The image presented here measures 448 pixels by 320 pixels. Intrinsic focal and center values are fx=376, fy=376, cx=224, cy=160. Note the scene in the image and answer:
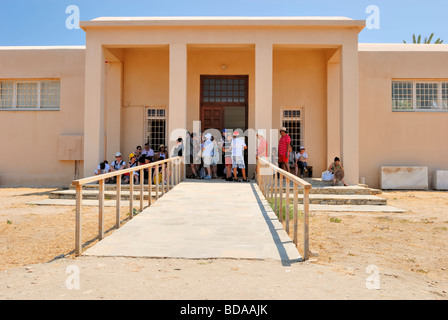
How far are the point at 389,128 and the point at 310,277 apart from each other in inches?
446

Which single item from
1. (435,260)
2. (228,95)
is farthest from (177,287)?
(228,95)

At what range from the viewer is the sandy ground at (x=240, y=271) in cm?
328

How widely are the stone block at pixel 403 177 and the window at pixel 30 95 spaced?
12.3m

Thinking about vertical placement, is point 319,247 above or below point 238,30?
below

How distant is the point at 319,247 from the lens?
5375 millimetres

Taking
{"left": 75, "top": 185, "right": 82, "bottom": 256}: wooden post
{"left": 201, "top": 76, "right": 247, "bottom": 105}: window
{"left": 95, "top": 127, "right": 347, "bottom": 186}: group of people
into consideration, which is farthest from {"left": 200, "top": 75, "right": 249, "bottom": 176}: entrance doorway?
{"left": 75, "top": 185, "right": 82, "bottom": 256}: wooden post

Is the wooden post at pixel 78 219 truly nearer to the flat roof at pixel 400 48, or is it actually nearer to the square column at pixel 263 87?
the square column at pixel 263 87

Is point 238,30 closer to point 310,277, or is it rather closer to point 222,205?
point 222,205

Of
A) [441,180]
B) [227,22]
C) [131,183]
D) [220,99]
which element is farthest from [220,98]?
[441,180]

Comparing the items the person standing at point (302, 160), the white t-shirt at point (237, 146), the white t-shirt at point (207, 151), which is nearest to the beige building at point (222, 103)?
the person standing at point (302, 160)

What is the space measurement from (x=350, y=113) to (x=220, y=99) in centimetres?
463

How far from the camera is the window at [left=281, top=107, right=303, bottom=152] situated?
1384 cm

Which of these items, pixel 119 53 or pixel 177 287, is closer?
pixel 177 287

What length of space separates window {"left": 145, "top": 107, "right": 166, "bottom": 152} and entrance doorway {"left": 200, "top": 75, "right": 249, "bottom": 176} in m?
1.53
